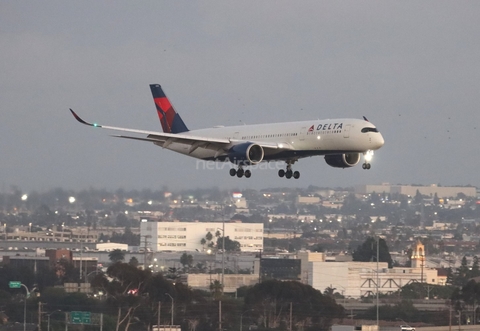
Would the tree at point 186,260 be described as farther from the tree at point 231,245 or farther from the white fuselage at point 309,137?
the white fuselage at point 309,137

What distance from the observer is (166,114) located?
3216 inches

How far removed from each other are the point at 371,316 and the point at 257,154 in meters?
29.5

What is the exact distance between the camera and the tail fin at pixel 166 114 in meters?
79.9

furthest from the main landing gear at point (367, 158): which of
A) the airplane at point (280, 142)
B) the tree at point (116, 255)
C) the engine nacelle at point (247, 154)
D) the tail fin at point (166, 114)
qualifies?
the tree at point (116, 255)

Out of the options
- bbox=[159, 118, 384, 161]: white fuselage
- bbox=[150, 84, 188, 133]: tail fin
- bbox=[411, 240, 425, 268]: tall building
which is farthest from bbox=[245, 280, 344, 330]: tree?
bbox=[411, 240, 425, 268]: tall building

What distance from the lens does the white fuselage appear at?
62.0 m

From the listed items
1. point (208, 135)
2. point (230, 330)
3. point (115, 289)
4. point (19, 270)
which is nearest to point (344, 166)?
point (208, 135)

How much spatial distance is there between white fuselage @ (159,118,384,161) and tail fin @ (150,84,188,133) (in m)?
8.39

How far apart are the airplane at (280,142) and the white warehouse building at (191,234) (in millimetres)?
Answer: 65175

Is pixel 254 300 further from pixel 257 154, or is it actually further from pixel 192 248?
pixel 192 248

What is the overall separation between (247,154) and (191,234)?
83744mm

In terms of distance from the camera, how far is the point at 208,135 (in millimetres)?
73562

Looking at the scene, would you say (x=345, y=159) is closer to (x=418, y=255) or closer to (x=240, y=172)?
(x=240, y=172)

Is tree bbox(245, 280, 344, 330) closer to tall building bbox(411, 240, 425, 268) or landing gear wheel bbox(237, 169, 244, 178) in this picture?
landing gear wheel bbox(237, 169, 244, 178)
